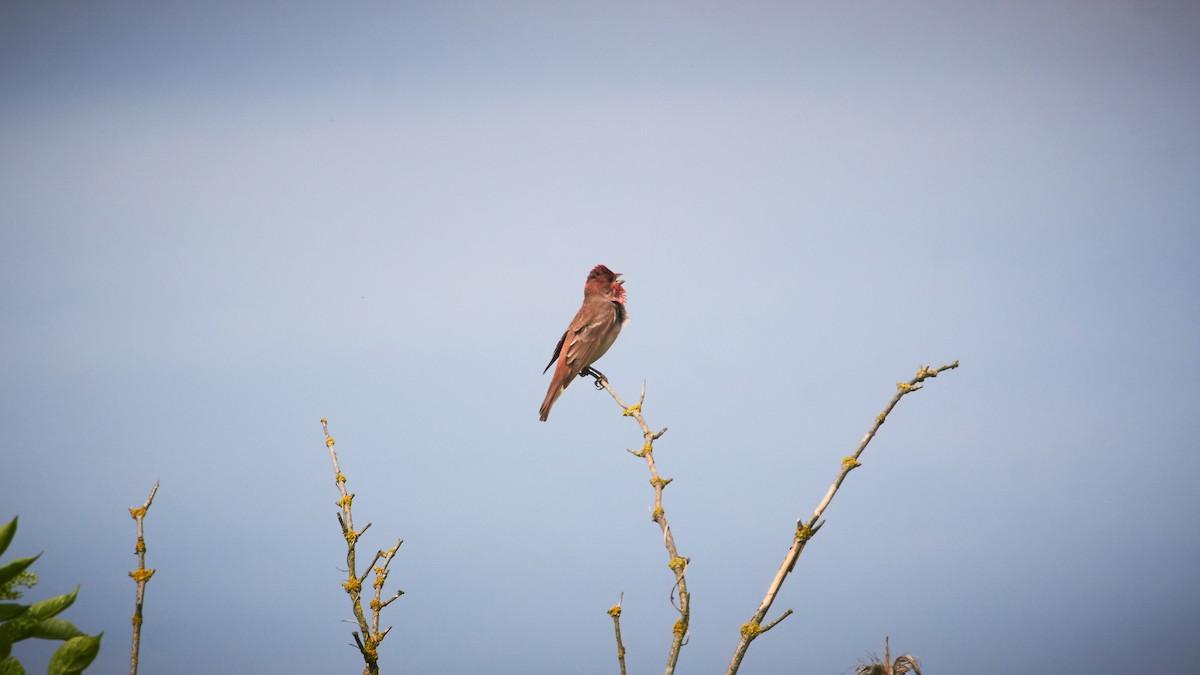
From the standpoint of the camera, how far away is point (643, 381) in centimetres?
600

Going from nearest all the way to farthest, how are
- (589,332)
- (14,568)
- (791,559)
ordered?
1. (14,568)
2. (791,559)
3. (589,332)

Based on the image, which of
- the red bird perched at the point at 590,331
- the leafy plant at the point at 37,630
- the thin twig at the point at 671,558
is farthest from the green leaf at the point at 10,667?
the red bird perched at the point at 590,331

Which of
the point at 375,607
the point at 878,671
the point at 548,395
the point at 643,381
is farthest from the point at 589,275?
the point at 375,607

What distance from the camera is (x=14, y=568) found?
105 inches

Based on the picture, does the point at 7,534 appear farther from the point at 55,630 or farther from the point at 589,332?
the point at 589,332

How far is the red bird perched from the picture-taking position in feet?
39.2

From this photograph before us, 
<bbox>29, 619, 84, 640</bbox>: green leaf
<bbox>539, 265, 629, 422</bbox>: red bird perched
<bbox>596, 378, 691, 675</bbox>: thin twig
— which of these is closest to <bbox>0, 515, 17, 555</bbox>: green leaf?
<bbox>29, 619, 84, 640</bbox>: green leaf

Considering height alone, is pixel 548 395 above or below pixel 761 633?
above

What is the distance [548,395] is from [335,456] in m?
6.15

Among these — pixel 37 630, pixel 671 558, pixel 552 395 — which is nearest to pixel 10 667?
pixel 37 630

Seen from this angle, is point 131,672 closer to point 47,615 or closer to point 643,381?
point 47,615

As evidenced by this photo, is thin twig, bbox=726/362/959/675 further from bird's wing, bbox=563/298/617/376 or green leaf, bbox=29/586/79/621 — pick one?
bird's wing, bbox=563/298/617/376

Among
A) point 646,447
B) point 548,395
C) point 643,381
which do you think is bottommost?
point 646,447

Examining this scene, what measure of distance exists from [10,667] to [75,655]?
0.51 feet
